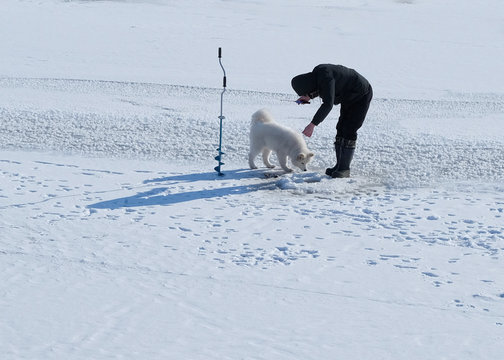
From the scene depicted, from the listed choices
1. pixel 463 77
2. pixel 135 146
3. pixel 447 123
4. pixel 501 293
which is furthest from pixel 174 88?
pixel 501 293

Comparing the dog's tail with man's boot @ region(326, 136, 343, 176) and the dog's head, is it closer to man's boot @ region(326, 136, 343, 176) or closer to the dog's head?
the dog's head

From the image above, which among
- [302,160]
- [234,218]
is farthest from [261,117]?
[234,218]

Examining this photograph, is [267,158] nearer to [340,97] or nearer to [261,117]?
[261,117]

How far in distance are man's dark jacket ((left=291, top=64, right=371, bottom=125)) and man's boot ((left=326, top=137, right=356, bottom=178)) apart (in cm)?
38

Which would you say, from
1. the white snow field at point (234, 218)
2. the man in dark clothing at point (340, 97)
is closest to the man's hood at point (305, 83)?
the man in dark clothing at point (340, 97)

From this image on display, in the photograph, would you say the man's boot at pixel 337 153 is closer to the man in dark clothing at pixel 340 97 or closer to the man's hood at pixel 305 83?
the man in dark clothing at pixel 340 97

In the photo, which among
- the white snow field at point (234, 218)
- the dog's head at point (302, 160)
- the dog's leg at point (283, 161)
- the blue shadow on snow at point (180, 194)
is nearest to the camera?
the white snow field at point (234, 218)

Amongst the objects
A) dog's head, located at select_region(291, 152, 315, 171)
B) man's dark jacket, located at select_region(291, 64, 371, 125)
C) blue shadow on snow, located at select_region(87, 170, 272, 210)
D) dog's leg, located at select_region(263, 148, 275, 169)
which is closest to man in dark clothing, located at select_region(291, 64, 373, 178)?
man's dark jacket, located at select_region(291, 64, 371, 125)

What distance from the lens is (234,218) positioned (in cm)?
634

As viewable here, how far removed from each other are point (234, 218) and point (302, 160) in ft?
4.22

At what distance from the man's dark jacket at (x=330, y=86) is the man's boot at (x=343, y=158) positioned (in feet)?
1.23

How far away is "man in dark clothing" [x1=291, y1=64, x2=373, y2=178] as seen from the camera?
6.93 meters

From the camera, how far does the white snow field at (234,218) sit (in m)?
4.42

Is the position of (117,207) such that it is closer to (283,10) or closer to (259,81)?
(259,81)
